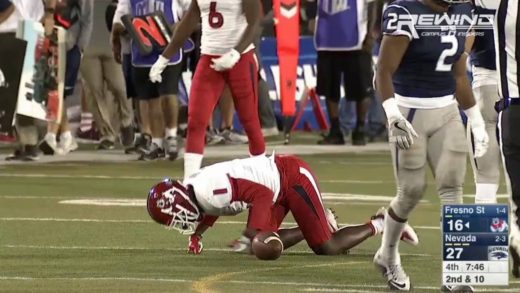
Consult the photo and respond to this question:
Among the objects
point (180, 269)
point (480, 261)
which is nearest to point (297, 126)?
point (180, 269)

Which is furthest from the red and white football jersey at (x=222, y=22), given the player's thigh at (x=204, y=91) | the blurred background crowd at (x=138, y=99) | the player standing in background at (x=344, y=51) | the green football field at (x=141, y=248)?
the player standing in background at (x=344, y=51)

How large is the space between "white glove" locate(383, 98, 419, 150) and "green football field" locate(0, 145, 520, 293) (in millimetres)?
848

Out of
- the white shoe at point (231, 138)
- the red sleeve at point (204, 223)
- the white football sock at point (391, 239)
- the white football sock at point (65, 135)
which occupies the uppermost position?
the white football sock at point (391, 239)

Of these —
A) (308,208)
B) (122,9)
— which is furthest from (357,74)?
(308,208)

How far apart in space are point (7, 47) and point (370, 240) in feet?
22.4

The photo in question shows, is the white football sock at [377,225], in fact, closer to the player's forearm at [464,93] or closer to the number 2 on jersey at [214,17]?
the player's forearm at [464,93]

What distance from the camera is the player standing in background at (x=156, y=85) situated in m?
18.3

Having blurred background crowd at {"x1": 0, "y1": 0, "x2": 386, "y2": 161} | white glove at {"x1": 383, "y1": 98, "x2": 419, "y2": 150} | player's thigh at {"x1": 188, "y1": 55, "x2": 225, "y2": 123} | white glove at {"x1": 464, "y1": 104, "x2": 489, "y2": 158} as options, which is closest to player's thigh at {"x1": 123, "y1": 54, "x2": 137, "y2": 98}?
blurred background crowd at {"x1": 0, "y1": 0, "x2": 386, "y2": 161}

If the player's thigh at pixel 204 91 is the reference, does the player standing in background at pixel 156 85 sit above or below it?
below

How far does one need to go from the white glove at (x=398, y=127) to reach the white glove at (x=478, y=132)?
1.84 ft

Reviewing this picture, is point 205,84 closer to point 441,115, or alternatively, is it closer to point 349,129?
point 441,115

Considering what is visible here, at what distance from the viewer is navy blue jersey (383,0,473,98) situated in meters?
8.87

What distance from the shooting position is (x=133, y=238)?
11641 millimetres

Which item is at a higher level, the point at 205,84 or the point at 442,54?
the point at 442,54
